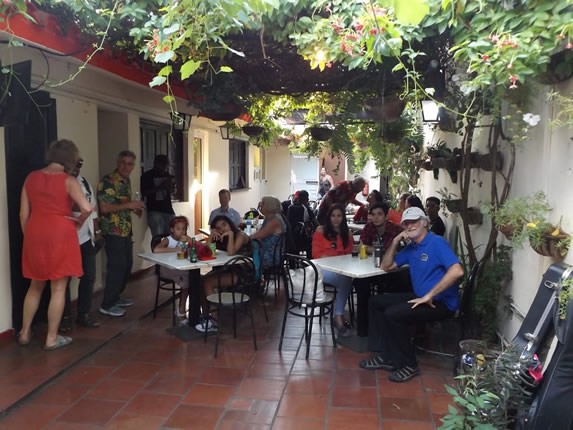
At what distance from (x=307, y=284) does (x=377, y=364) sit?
2.59 ft

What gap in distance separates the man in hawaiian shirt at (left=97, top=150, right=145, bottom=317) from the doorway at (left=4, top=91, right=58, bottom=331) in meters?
0.59

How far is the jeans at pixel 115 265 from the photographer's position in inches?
179

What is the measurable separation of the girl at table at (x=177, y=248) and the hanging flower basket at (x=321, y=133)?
2.18 meters

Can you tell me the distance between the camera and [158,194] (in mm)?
5820

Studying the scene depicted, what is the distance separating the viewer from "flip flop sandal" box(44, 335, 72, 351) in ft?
12.2

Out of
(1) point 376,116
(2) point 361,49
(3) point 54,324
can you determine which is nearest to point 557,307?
(2) point 361,49

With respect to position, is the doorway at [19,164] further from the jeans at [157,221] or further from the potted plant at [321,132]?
the potted plant at [321,132]

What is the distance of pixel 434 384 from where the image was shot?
10.9ft

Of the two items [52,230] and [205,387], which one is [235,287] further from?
[52,230]

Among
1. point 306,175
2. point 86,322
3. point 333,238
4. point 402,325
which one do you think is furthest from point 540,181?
point 306,175

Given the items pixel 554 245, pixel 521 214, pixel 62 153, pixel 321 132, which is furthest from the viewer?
pixel 321 132

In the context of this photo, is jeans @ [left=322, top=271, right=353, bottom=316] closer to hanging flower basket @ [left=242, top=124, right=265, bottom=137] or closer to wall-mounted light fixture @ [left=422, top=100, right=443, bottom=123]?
wall-mounted light fixture @ [left=422, top=100, right=443, bottom=123]

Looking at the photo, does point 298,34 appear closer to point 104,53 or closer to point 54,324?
point 104,53

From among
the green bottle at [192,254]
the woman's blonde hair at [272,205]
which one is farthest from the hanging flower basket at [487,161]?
the green bottle at [192,254]
